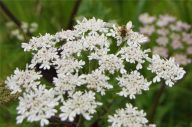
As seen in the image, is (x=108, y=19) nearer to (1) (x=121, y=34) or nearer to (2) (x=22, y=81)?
(1) (x=121, y=34)

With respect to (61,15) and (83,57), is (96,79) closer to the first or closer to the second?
(83,57)

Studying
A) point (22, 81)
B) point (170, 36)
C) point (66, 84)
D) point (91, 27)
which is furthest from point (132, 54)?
point (170, 36)

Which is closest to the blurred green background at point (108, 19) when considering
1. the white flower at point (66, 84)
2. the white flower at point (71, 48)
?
the white flower at point (71, 48)

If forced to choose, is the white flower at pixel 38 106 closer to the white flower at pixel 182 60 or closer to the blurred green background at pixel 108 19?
the blurred green background at pixel 108 19

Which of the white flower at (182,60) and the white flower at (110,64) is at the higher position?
the white flower at (182,60)

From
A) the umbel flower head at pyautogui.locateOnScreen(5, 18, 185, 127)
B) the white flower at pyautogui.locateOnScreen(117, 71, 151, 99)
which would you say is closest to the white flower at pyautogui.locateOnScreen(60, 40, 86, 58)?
the umbel flower head at pyautogui.locateOnScreen(5, 18, 185, 127)

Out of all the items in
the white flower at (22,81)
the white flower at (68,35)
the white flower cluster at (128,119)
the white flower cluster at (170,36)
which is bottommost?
the white flower cluster at (128,119)

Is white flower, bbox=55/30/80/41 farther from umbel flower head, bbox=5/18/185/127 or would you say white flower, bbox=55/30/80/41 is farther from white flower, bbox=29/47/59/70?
white flower, bbox=29/47/59/70

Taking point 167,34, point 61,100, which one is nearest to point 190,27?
point 167,34

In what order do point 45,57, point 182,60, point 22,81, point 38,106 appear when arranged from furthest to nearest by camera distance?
point 182,60 → point 45,57 → point 22,81 → point 38,106
